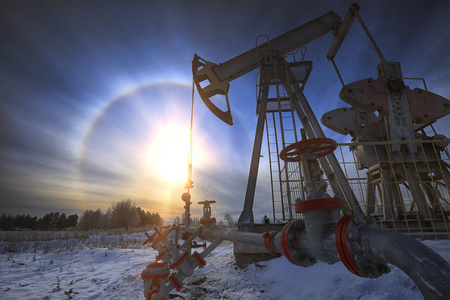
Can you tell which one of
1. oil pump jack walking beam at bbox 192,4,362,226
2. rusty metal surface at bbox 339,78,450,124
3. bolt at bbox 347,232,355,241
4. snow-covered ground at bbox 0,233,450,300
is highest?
oil pump jack walking beam at bbox 192,4,362,226

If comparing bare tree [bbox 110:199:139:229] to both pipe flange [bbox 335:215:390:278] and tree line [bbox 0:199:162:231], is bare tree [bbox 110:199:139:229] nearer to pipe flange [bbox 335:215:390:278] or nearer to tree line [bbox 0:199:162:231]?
tree line [bbox 0:199:162:231]

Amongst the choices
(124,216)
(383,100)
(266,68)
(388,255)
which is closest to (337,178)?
(383,100)

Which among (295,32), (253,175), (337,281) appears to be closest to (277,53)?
(295,32)

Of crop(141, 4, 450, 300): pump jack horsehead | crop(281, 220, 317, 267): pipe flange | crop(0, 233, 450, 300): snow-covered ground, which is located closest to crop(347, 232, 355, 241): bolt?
crop(141, 4, 450, 300): pump jack horsehead

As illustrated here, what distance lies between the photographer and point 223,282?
13.5 ft

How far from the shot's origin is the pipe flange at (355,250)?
3.19 feet

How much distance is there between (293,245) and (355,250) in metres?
0.42

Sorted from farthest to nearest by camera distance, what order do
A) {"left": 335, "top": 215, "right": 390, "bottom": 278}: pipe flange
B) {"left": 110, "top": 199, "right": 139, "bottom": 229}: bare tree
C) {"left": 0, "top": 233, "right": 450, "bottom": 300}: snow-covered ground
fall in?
{"left": 110, "top": 199, "right": 139, "bottom": 229}: bare tree < {"left": 0, "top": 233, "right": 450, "bottom": 300}: snow-covered ground < {"left": 335, "top": 215, "right": 390, "bottom": 278}: pipe flange

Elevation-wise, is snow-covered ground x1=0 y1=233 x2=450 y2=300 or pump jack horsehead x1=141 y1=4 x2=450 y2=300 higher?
pump jack horsehead x1=141 y1=4 x2=450 y2=300

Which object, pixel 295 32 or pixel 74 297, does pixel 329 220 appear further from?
pixel 295 32

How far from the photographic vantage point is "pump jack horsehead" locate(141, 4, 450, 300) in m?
0.97

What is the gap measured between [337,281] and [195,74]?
5.71 meters

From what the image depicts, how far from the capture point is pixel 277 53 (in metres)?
6.53

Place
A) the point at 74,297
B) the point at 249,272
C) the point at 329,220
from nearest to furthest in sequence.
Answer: the point at 329,220 < the point at 74,297 < the point at 249,272
